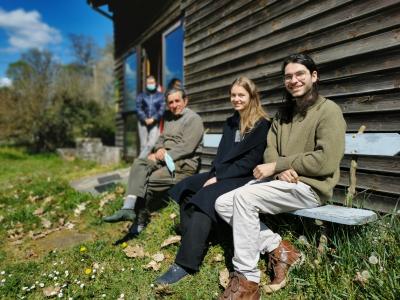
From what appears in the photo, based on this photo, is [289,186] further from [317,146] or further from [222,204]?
[222,204]

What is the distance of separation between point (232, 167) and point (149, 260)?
1.12 metres

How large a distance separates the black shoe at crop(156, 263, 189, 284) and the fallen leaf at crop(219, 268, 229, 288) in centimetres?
27

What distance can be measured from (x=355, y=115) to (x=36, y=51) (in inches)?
1271

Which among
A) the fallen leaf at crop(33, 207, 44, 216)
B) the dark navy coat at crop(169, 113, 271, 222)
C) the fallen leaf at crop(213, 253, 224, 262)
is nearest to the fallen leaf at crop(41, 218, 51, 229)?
the fallen leaf at crop(33, 207, 44, 216)

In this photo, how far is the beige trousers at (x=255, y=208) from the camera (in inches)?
102

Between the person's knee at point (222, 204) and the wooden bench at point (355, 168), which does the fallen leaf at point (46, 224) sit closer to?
the person's knee at point (222, 204)

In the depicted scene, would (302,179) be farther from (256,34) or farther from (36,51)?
(36,51)

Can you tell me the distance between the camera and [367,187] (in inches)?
130

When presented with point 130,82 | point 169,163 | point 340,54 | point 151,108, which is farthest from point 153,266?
point 130,82

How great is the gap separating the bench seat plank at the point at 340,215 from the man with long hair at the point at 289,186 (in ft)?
0.28

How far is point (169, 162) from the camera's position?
4.13 meters

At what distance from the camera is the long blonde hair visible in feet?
11.0

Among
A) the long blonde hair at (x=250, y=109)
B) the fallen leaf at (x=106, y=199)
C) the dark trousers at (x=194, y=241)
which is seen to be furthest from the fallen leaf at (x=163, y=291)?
the fallen leaf at (x=106, y=199)

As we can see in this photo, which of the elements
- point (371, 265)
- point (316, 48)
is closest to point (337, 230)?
point (371, 265)
